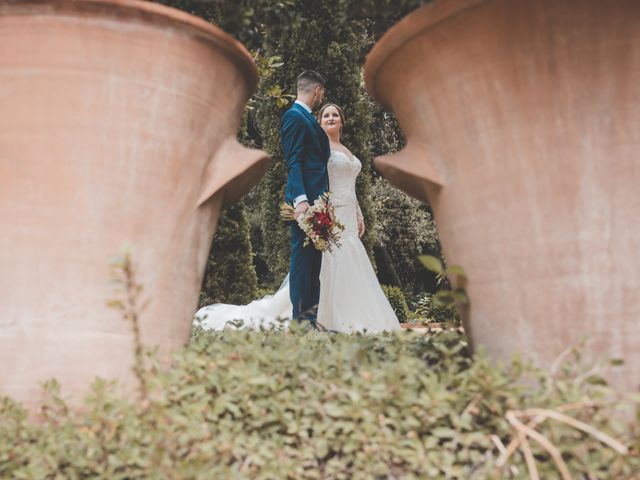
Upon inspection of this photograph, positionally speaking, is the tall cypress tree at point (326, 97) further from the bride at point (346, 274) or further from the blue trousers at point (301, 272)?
the blue trousers at point (301, 272)

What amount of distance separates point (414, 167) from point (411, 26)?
17.3 inches

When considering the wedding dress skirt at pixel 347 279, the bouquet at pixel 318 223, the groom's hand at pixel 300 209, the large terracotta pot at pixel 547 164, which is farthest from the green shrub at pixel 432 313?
the large terracotta pot at pixel 547 164

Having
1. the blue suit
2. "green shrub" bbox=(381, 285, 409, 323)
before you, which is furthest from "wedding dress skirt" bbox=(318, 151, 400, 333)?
"green shrub" bbox=(381, 285, 409, 323)

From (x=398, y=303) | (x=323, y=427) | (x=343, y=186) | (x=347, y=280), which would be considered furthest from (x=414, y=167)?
(x=398, y=303)

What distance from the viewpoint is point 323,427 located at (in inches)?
61.2

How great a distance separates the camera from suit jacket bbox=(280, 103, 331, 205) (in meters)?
4.82

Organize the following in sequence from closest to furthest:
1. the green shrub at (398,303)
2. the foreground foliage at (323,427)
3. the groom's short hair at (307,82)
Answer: the foreground foliage at (323,427) → the groom's short hair at (307,82) → the green shrub at (398,303)

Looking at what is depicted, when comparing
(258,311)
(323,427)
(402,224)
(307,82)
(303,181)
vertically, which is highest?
(307,82)

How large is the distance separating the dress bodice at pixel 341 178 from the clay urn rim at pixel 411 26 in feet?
11.6

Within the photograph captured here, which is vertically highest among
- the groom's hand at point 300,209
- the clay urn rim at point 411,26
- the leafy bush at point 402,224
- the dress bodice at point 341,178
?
the leafy bush at point 402,224

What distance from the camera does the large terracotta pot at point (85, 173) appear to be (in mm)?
1806

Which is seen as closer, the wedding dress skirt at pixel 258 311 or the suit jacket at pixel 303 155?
the suit jacket at pixel 303 155

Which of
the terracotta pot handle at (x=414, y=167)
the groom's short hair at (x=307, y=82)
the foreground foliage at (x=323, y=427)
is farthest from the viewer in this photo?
the groom's short hair at (x=307, y=82)

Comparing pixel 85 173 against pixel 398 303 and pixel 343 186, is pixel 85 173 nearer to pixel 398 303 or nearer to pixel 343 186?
pixel 343 186
